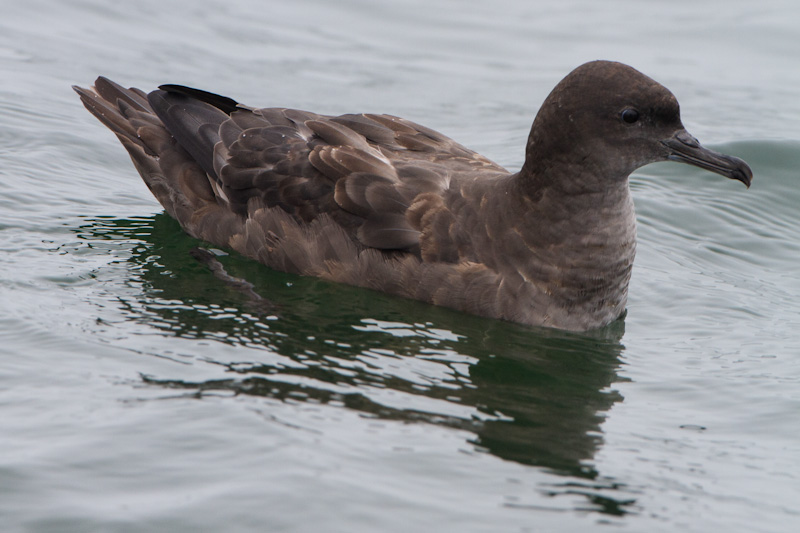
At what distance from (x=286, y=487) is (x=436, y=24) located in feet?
39.8

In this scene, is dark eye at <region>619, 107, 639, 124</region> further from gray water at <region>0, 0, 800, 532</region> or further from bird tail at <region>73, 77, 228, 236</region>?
bird tail at <region>73, 77, 228, 236</region>

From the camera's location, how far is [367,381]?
569 centimetres

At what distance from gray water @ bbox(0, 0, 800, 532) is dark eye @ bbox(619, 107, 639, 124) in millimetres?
1349

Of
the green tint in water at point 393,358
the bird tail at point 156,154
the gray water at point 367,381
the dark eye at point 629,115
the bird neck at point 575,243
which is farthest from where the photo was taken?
the bird tail at point 156,154

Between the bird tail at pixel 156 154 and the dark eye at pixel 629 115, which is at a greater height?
the dark eye at pixel 629 115

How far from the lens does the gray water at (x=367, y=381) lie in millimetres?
4527

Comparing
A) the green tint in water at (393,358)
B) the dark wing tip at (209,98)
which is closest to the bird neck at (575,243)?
the green tint in water at (393,358)

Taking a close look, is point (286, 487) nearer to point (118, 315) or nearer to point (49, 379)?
point (49, 379)

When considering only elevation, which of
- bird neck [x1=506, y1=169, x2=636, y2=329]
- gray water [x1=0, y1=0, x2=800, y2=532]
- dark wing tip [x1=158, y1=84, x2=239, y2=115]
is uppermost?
dark wing tip [x1=158, y1=84, x2=239, y2=115]

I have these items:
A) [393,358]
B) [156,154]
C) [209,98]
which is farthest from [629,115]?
[156,154]

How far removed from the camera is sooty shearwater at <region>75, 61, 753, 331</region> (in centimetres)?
668

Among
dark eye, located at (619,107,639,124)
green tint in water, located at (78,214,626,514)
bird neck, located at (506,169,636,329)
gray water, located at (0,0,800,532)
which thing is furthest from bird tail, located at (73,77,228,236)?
dark eye, located at (619,107,639,124)

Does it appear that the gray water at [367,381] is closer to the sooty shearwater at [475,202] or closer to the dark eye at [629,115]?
the sooty shearwater at [475,202]

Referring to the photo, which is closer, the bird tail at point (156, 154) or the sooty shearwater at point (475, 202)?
the sooty shearwater at point (475, 202)
